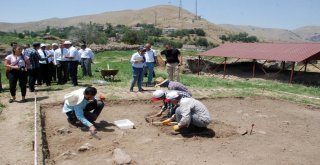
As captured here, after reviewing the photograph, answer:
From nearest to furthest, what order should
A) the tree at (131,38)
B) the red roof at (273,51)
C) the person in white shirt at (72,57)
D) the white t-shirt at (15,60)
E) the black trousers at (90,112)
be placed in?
the black trousers at (90,112), the white t-shirt at (15,60), the person in white shirt at (72,57), the red roof at (273,51), the tree at (131,38)

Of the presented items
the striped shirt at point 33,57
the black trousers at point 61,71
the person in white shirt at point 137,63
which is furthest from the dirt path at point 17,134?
the person in white shirt at point 137,63

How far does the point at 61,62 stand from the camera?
1241 cm

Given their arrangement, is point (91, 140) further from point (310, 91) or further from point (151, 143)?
point (310, 91)

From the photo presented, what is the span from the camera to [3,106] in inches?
357

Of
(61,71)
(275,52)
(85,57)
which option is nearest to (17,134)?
(61,71)

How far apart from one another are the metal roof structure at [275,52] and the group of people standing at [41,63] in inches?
495

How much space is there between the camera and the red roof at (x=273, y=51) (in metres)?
19.4

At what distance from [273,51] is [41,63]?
15.6 meters

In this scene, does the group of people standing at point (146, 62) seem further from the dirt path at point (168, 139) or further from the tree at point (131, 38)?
the tree at point (131, 38)

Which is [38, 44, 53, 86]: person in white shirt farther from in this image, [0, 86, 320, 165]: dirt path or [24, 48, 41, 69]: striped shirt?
[0, 86, 320, 165]: dirt path

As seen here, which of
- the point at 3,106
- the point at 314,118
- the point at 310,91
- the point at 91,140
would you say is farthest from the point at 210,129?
the point at 310,91

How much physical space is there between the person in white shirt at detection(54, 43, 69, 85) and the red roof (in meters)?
13.0

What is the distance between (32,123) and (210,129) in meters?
4.24

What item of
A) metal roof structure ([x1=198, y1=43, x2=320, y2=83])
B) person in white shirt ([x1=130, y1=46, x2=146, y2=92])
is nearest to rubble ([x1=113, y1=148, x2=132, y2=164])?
person in white shirt ([x1=130, y1=46, x2=146, y2=92])
